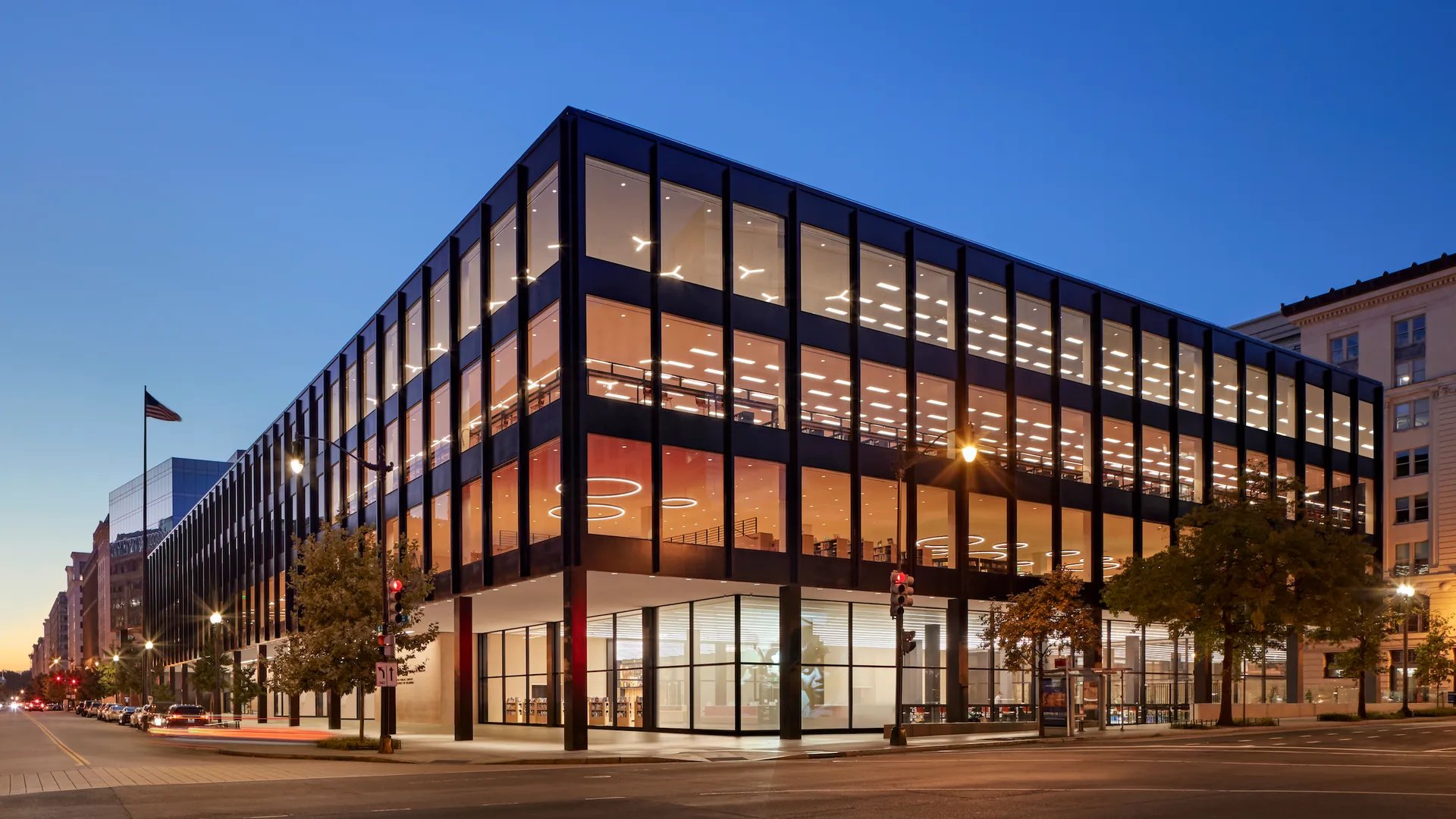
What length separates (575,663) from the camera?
130 feet

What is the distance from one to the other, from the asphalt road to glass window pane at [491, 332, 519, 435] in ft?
49.5

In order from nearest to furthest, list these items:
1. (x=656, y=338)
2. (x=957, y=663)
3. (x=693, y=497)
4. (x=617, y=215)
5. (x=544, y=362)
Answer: (x=656, y=338)
(x=617, y=215)
(x=544, y=362)
(x=693, y=497)
(x=957, y=663)

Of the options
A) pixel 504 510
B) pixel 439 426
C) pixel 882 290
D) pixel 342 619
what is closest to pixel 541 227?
pixel 504 510

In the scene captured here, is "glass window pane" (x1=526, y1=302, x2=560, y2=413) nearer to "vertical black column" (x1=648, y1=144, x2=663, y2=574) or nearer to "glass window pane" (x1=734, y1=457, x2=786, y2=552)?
"vertical black column" (x1=648, y1=144, x2=663, y2=574)

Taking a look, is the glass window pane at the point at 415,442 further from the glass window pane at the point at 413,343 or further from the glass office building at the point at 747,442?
the glass window pane at the point at 413,343

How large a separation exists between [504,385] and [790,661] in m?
14.8

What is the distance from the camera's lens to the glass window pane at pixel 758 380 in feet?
147

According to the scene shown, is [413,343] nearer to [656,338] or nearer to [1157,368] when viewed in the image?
[656,338]

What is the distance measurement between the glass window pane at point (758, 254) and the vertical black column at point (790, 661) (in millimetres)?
10891

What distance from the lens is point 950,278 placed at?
52.9m

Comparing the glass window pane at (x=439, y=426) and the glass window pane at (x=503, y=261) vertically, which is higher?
the glass window pane at (x=503, y=261)

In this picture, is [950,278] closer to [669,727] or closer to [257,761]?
[669,727]

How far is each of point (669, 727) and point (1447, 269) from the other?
6128 centimetres

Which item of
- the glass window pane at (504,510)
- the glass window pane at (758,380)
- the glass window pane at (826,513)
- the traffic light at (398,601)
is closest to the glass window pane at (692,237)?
the glass window pane at (758,380)
